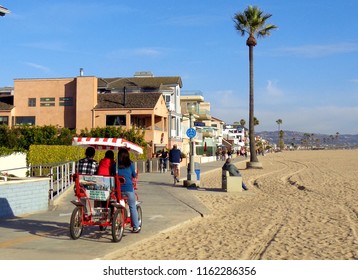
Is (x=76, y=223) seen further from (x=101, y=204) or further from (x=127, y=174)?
(x=127, y=174)

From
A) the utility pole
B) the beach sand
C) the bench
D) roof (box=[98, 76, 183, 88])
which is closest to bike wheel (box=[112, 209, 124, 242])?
the beach sand

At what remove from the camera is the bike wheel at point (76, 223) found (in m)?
9.33

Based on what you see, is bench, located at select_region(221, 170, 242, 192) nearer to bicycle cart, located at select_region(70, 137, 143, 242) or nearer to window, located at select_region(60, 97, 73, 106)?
bicycle cart, located at select_region(70, 137, 143, 242)

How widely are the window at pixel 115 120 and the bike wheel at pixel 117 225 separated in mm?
35834

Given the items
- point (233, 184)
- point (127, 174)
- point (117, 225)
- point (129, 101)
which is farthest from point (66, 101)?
point (117, 225)

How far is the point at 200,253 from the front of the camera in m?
8.77

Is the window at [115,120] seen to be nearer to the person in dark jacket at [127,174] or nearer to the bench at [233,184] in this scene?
the bench at [233,184]

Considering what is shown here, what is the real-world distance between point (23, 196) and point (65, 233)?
319 centimetres

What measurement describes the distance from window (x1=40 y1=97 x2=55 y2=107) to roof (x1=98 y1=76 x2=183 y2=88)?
9.19 metres

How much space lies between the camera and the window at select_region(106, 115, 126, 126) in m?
45.1

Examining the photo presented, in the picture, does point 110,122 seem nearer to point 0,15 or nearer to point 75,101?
point 75,101

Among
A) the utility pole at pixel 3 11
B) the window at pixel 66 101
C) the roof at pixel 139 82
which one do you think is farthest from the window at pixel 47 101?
the utility pole at pixel 3 11

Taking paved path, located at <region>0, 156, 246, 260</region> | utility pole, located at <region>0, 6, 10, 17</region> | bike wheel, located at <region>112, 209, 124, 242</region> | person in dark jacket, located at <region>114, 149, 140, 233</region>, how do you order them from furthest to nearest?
utility pole, located at <region>0, 6, 10, 17</region>
person in dark jacket, located at <region>114, 149, 140, 233</region>
bike wheel, located at <region>112, 209, 124, 242</region>
paved path, located at <region>0, 156, 246, 260</region>
